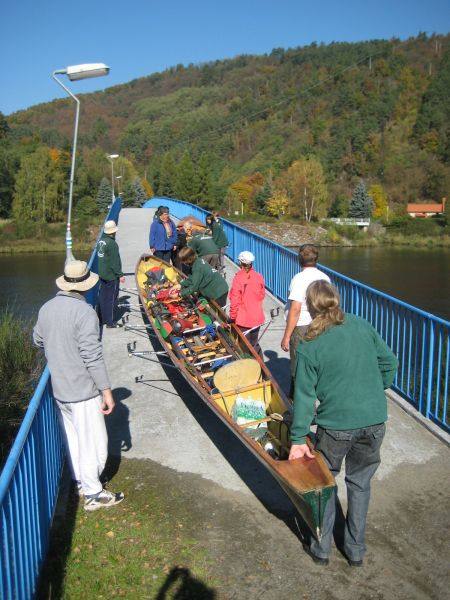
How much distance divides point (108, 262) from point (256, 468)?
17.0 feet

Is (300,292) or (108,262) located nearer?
(300,292)

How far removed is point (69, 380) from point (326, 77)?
586 ft

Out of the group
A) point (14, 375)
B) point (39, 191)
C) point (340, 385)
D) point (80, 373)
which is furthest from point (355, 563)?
point (39, 191)

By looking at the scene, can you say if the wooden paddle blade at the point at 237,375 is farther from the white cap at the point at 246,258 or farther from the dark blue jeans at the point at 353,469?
the dark blue jeans at the point at 353,469

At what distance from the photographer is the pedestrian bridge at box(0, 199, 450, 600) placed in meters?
3.61

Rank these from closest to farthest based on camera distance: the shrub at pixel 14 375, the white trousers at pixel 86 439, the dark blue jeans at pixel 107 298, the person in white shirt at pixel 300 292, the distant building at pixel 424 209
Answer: the white trousers at pixel 86 439
the person in white shirt at pixel 300 292
the shrub at pixel 14 375
the dark blue jeans at pixel 107 298
the distant building at pixel 424 209

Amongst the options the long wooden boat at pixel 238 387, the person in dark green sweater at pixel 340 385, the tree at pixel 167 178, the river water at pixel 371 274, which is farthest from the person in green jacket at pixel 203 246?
the tree at pixel 167 178

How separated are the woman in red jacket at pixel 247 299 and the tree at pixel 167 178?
346 ft

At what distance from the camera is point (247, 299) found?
704 cm

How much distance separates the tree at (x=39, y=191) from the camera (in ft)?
294

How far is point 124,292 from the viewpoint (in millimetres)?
12750

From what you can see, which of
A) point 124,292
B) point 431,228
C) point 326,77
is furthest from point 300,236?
point 326,77

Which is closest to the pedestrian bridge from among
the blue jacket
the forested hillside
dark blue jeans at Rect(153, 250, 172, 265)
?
the blue jacket

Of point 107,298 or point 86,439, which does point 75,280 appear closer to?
point 86,439
